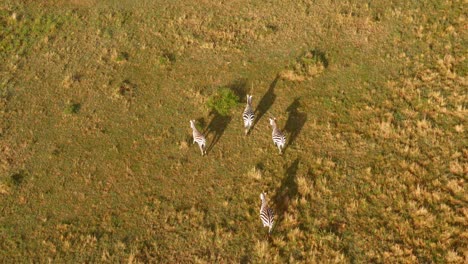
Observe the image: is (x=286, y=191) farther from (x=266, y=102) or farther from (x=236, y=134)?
(x=266, y=102)

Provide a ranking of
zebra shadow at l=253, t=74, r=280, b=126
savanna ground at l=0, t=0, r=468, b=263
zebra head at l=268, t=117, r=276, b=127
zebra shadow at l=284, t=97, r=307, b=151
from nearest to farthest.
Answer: savanna ground at l=0, t=0, r=468, b=263
zebra head at l=268, t=117, r=276, b=127
zebra shadow at l=284, t=97, r=307, b=151
zebra shadow at l=253, t=74, r=280, b=126

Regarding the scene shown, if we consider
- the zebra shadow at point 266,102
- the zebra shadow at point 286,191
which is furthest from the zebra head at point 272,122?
the zebra shadow at point 286,191

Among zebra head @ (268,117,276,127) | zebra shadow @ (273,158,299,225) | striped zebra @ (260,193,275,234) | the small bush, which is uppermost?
the small bush

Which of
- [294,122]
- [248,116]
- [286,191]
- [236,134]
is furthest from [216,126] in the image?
[286,191]

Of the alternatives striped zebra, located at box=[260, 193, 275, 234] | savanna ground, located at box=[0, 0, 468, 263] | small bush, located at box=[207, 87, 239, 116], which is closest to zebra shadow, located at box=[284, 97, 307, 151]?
savanna ground, located at box=[0, 0, 468, 263]

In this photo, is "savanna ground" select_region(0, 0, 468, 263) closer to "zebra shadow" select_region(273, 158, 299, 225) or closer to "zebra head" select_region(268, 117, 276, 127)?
"zebra shadow" select_region(273, 158, 299, 225)

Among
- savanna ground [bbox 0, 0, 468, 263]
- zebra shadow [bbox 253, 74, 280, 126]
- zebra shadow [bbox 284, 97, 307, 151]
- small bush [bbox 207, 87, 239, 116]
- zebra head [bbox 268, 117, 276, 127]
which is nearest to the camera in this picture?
savanna ground [bbox 0, 0, 468, 263]

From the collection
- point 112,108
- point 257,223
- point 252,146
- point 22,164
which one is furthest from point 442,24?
point 22,164
